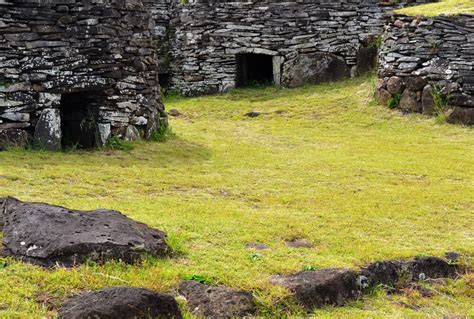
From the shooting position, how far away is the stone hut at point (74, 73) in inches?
409

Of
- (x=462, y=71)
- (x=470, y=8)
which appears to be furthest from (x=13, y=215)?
(x=470, y=8)

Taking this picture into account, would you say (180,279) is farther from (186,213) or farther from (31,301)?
(186,213)

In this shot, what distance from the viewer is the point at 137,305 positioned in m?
4.46

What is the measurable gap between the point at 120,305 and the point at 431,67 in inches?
423

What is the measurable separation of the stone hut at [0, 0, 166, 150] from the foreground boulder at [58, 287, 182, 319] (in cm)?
625

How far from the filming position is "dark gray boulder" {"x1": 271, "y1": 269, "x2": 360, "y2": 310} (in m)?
5.01

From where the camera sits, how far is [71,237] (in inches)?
209

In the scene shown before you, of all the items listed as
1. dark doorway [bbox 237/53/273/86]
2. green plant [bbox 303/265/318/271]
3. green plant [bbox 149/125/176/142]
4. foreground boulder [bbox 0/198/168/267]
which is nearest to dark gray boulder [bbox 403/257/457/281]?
green plant [bbox 303/265/318/271]

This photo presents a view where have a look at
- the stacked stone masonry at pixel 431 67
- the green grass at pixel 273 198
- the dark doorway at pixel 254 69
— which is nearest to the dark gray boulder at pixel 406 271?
the green grass at pixel 273 198

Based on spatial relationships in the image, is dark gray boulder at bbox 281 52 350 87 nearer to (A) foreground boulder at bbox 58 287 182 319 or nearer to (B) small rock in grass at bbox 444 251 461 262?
(B) small rock in grass at bbox 444 251 461 262

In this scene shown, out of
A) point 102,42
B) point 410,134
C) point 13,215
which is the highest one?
point 102,42

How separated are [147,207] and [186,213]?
0.45m

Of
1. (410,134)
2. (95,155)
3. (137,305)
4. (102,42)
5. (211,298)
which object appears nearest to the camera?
(137,305)

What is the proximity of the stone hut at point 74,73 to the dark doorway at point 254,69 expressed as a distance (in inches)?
265
